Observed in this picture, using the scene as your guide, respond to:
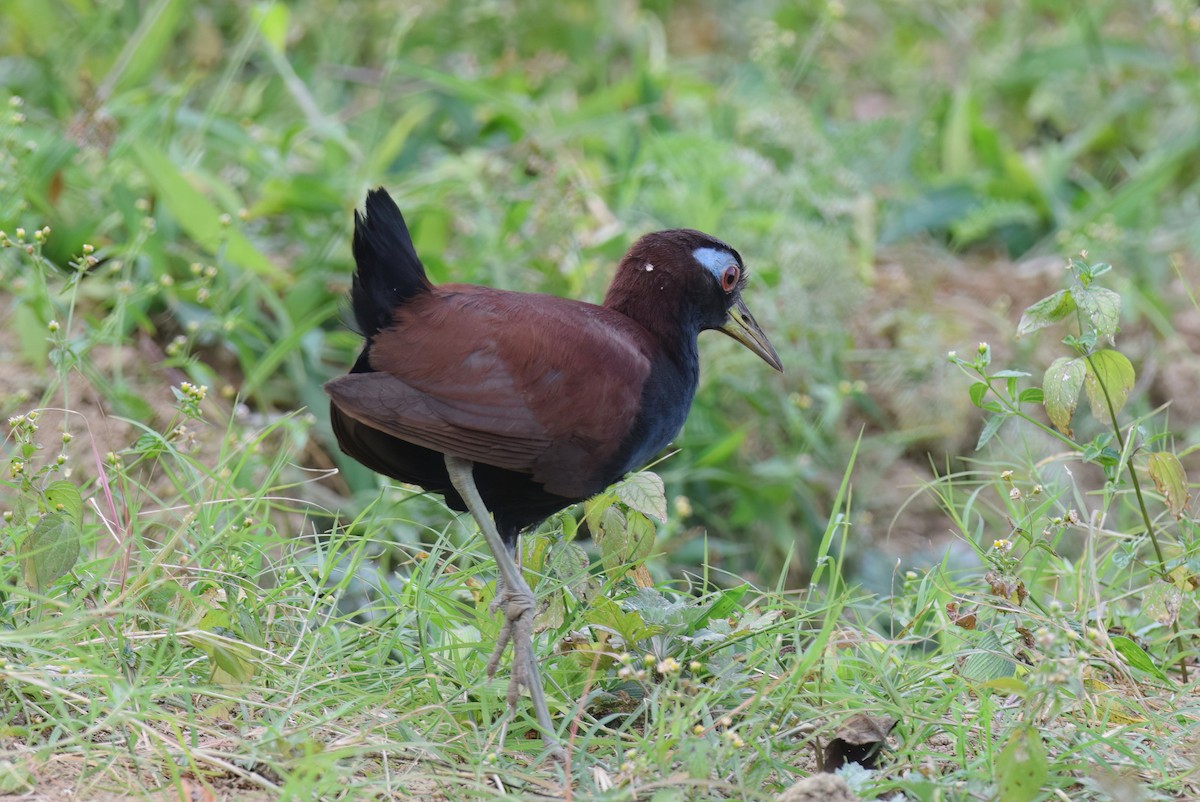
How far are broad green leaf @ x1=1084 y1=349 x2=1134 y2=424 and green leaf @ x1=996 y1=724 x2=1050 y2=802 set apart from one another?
908 millimetres

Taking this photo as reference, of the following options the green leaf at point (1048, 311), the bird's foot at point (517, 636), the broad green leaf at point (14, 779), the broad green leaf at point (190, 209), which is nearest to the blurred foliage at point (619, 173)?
the broad green leaf at point (190, 209)

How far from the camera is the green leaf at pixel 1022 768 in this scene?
253 cm

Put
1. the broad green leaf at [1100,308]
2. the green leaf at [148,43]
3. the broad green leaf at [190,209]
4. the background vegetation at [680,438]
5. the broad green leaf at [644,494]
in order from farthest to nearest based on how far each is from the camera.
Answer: the green leaf at [148,43], the broad green leaf at [190,209], the broad green leaf at [644,494], the broad green leaf at [1100,308], the background vegetation at [680,438]

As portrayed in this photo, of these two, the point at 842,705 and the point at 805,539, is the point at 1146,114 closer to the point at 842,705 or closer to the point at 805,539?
the point at 805,539

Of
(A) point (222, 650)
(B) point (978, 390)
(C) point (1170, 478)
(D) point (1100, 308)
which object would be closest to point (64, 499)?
(A) point (222, 650)

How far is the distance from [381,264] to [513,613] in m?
0.84

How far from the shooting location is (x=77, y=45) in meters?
6.29

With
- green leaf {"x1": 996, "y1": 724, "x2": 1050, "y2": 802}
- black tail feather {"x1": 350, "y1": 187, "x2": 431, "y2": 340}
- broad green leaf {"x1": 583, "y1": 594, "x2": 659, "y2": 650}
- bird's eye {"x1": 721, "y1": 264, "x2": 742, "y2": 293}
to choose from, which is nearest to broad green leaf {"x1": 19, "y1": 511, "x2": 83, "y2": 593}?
black tail feather {"x1": 350, "y1": 187, "x2": 431, "y2": 340}

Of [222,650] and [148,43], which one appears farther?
[148,43]

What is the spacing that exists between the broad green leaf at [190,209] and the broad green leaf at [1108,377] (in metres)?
3.01

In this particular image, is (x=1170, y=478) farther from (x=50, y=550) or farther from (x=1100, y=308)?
(x=50, y=550)

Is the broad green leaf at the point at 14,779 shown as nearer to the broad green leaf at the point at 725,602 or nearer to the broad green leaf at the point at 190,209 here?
the broad green leaf at the point at 725,602

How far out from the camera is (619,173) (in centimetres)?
601

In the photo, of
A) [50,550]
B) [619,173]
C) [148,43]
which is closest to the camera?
[50,550]
